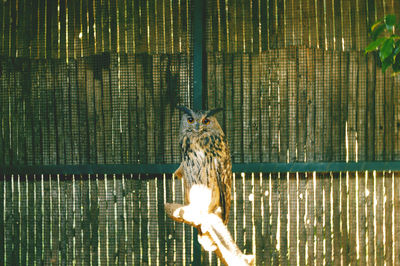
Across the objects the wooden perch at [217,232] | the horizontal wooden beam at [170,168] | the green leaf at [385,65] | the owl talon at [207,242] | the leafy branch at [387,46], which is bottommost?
the owl talon at [207,242]

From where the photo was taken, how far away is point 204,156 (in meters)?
1.79

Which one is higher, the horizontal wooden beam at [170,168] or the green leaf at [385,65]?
the green leaf at [385,65]

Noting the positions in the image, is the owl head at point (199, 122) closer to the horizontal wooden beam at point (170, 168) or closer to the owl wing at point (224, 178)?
the owl wing at point (224, 178)

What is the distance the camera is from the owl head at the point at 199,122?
5.72 feet

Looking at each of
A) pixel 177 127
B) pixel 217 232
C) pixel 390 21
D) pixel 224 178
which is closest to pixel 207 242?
pixel 217 232

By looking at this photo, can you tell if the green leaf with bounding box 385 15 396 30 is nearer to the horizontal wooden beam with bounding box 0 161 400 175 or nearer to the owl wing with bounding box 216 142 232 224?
the owl wing with bounding box 216 142 232 224

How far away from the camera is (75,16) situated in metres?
2.39

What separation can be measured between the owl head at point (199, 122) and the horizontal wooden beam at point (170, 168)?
57 centimetres

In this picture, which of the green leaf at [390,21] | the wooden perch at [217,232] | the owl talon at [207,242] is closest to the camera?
the green leaf at [390,21]

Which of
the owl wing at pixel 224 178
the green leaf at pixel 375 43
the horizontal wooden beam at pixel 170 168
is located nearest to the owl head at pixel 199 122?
the owl wing at pixel 224 178

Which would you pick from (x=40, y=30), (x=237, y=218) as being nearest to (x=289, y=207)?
(x=237, y=218)

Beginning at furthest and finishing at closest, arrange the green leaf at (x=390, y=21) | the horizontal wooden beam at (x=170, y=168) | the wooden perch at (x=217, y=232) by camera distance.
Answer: the horizontal wooden beam at (x=170, y=168) → the wooden perch at (x=217, y=232) → the green leaf at (x=390, y=21)

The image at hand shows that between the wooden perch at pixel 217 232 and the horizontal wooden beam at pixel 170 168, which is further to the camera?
the horizontal wooden beam at pixel 170 168

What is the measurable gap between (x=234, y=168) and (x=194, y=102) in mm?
579
